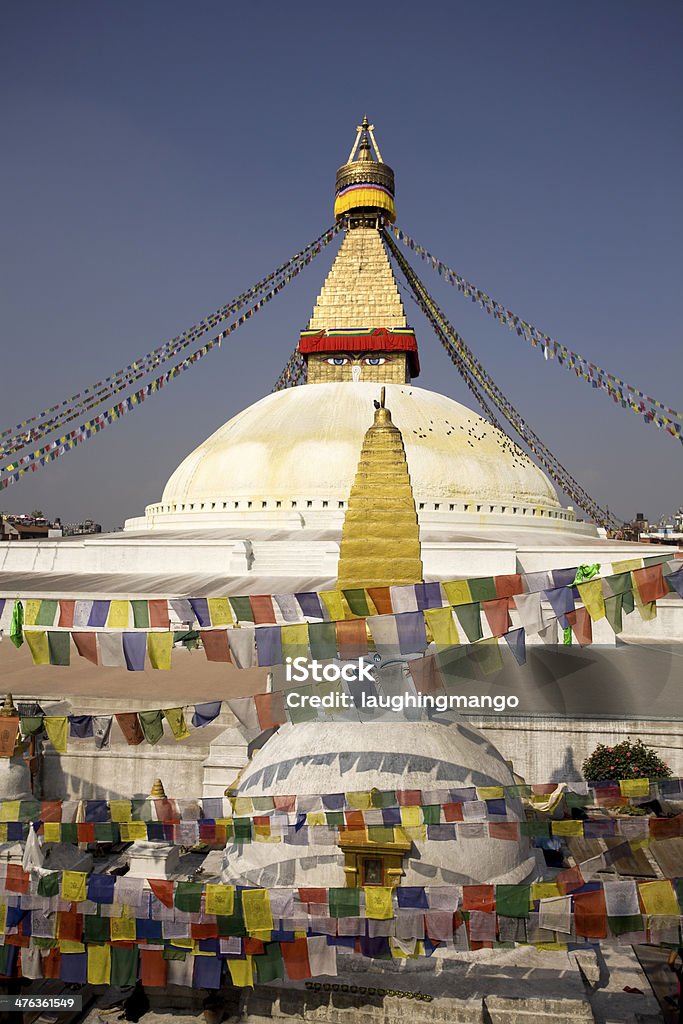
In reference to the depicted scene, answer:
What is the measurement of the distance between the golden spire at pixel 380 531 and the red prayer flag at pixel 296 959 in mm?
2721

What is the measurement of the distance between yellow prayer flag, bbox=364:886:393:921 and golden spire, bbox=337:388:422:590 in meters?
2.41

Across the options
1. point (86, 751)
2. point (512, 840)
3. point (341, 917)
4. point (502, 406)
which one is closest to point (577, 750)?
point (512, 840)

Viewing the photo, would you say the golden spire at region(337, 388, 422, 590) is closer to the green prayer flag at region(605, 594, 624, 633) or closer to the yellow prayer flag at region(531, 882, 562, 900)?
the green prayer flag at region(605, 594, 624, 633)

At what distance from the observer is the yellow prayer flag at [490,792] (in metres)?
5.29

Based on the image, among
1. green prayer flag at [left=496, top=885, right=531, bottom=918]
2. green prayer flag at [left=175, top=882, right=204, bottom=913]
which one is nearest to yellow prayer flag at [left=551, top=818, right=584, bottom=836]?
green prayer flag at [left=496, top=885, right=531, bottom=918]

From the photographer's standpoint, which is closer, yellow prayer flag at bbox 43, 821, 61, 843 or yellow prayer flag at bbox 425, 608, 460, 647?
yellow prayer flag at bbox 425, 608, 460, 647

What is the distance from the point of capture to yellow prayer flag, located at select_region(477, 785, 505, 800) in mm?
5289

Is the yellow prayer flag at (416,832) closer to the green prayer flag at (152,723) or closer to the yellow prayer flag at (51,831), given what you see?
the green prayer flag at (152,723)

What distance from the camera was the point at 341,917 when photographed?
179 inches

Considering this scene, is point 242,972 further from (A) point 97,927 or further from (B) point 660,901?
(B) point 660,901

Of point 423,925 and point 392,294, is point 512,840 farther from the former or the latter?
point 392,294

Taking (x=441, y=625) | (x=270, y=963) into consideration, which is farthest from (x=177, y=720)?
(x=441, y=625)

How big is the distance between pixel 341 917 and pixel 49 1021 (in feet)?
8.83

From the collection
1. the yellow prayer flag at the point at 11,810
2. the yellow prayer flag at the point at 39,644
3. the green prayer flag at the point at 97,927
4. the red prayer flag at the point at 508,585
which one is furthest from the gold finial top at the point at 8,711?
the red prayer flag at the point at 508,585
